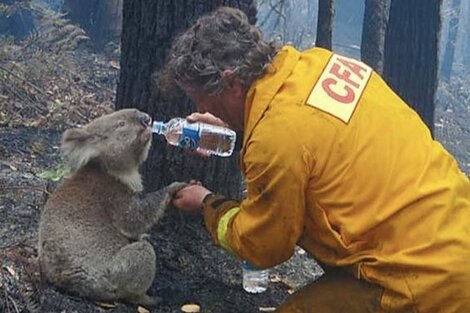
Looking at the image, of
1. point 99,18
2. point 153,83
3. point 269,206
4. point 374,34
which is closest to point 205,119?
point 153,83

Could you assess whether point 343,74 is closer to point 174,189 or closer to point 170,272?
point 174,189

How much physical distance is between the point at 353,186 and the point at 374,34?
22.1ft

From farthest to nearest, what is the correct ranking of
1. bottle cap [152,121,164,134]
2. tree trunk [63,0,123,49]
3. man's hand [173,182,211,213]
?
1. tree trunk [63,0,123,49]
2. bottle cap [152,121,164,134]
3. man's hand [173,182,211,213]

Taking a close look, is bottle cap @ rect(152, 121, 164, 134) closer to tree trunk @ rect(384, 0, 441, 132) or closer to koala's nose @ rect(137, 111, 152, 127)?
koala's nose @ rect(137, 111, 152, 127)

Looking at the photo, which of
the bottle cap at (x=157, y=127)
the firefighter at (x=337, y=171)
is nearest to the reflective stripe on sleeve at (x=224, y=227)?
the firefighter at (x=337, y=171)

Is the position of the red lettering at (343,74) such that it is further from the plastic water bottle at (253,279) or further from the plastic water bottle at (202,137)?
the plastic water bottle at (253,279)

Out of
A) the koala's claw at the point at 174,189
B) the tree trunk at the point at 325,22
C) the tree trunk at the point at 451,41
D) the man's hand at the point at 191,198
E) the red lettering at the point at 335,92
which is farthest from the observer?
the tree trunk at the point at 451,41

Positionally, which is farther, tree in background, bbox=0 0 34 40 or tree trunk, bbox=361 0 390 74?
tree in background, bbox=0 0 34 40

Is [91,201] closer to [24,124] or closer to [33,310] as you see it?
[33,310]

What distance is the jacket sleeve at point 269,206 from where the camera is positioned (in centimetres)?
348

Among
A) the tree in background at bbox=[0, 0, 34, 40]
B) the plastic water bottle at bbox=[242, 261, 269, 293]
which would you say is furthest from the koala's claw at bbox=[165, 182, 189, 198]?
the tree in background at bbox=[0, 0, 34, 40]

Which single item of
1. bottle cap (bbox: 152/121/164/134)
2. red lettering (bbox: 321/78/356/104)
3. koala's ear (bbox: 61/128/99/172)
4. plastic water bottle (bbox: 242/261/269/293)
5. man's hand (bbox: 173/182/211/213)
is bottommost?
plastic water bottle (bbox: 242/261/269/293)

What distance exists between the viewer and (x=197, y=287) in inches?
196

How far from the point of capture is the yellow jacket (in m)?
3.52
